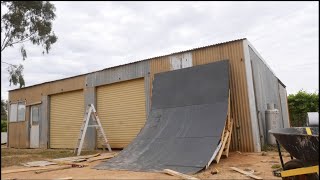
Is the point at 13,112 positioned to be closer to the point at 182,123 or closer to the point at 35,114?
the point at 35,114

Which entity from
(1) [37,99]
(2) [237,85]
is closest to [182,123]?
(2) [237,85]

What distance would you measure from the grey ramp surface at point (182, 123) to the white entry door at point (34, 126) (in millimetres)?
9672

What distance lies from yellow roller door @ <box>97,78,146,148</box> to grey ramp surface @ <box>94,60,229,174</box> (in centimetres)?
174

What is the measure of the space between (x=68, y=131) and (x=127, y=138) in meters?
4.31

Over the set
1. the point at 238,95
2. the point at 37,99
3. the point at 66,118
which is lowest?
the point at 66,118

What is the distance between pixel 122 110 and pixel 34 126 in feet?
24.4

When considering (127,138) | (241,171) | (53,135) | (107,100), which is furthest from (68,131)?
(241,171)

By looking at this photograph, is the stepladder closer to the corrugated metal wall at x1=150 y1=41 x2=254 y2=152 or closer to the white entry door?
the corrugated metal wall at x1=150 y1=41 x2=254 y2=152

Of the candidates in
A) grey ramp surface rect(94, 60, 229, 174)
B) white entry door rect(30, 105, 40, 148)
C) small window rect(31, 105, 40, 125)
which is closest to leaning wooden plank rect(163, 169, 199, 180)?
grey ramp surface rect(94, 60, 229, 174)

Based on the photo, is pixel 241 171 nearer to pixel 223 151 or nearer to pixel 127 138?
pixel 223 151

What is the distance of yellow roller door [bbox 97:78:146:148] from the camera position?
45.4ft

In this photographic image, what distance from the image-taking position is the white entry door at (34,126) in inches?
723

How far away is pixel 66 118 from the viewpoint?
16.9 metres

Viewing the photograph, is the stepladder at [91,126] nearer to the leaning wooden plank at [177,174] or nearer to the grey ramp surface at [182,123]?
the grey ramp surface at [182,123]
